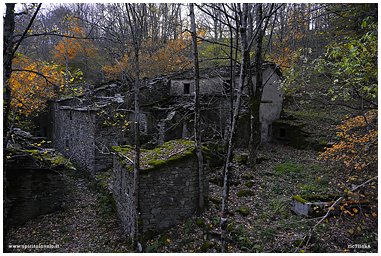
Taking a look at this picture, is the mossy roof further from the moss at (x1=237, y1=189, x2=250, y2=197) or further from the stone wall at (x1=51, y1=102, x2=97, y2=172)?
the stone wall at (x1=51, y1=102, x2=97, y2=172)

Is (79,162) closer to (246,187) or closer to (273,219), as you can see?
(246,187)

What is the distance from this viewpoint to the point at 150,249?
5.96 m

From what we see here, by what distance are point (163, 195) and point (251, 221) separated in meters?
3.03

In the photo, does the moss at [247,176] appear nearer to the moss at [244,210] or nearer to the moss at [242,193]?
the moss at [242,193]

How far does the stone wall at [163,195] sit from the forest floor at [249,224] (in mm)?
407

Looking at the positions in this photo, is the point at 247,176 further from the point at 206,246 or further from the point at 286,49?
the point at 286,49

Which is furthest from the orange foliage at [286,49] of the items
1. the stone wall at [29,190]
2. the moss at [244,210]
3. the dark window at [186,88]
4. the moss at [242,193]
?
the stone wall at [29,190]

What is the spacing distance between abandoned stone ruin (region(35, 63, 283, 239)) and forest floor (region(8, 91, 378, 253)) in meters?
0.71

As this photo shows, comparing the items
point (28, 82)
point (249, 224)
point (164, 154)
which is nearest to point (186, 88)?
point (164, 154)

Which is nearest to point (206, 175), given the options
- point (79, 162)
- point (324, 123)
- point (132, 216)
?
point (132, 216)

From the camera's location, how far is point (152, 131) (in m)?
13.0

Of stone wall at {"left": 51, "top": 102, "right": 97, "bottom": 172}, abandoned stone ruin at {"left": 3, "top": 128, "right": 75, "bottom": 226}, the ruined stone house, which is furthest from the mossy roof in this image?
stone wall at {"left": 51, "top": 102, "right": 97, "bottom": 172}

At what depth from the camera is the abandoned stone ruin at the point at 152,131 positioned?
21.1 ft

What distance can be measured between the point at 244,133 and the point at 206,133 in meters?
2.58
